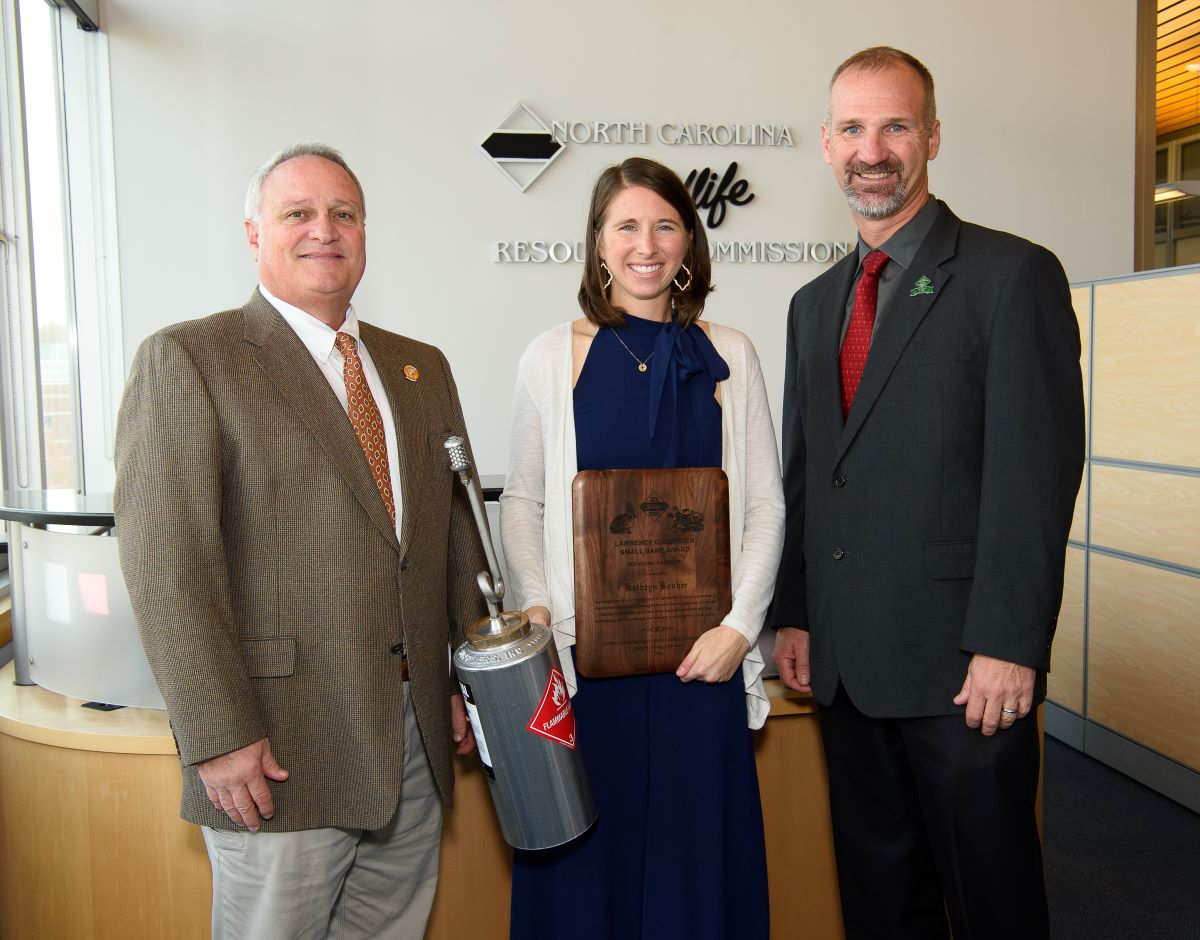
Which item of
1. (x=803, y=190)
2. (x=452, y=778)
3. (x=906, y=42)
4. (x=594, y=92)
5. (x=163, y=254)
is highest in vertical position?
(x=906, y=42)

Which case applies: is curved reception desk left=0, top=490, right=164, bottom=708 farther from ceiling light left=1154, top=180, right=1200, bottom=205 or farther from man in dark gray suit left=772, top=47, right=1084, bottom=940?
ceiling light left=1154, top=180, right=1200, bottom=205

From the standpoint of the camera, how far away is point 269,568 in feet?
5.03

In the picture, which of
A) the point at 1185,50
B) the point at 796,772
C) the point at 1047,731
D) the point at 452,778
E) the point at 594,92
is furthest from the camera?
the point at 1185,50

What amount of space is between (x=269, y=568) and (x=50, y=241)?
11.0 ft

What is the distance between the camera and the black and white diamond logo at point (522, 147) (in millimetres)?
4598

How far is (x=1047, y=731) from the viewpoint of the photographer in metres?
4.38

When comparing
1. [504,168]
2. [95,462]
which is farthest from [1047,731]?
[95,462]

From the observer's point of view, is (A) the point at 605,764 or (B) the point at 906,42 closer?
(A) the point at 605,764

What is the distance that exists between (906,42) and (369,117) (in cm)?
278

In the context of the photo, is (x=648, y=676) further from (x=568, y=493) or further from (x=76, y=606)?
(x=76, y=606)

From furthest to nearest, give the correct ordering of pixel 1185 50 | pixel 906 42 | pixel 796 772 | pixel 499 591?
1. pixel 1185 50
2. pixel 906 42
3. pixel 796 772
4. pixel 499 591

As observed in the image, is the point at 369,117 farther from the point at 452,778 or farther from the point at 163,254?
the point at 452,778

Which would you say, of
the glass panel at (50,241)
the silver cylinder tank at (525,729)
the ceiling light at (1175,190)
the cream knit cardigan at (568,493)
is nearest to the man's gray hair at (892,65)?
the cream knit cardigan at (568,493)

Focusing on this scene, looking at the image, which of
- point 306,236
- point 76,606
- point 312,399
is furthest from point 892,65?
point 76,606
